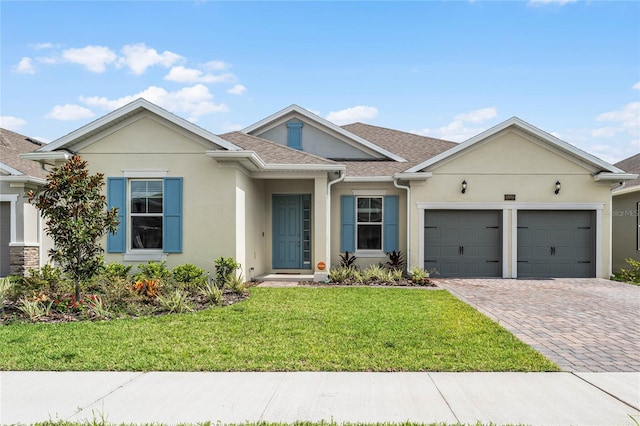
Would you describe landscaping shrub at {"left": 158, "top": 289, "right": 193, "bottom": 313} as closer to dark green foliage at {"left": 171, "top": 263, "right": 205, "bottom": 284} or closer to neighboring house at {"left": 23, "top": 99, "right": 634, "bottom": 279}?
dark green foliage at {"left": 171, "top": 263, "right": 205, "bottom": 284}

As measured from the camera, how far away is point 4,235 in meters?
14.1

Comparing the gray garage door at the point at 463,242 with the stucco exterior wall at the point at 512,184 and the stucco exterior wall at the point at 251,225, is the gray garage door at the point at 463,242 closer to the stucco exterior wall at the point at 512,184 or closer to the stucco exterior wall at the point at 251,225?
the stucco exterior wall at the point at 512,184

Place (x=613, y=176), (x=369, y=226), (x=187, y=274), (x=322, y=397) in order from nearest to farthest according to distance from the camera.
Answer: (x=322, y=397), (x=187, y=274), (x=613, y=176), (x=369, y=226)

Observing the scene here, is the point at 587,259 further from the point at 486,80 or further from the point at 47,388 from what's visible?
the point at 47,388

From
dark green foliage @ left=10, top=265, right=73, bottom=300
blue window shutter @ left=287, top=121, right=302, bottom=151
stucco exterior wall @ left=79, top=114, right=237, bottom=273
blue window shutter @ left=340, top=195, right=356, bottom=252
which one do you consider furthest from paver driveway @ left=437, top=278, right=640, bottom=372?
dark green foliage @ left=10, top=265, right=73, bottom=300

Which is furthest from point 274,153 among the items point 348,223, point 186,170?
point 348,223

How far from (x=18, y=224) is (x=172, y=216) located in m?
6.28

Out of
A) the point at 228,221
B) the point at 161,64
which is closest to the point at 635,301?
the point at 228,221

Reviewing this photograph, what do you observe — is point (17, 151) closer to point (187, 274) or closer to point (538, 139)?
point (187, 274)

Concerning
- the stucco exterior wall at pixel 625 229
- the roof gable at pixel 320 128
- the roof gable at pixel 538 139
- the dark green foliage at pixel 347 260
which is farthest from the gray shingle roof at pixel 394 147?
the stucco exterior wall at pixel 625 229

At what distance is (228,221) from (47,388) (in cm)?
691

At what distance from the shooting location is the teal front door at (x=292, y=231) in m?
14.8

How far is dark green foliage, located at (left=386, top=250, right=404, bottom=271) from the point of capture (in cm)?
1413

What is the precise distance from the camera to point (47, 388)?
4.65 m
